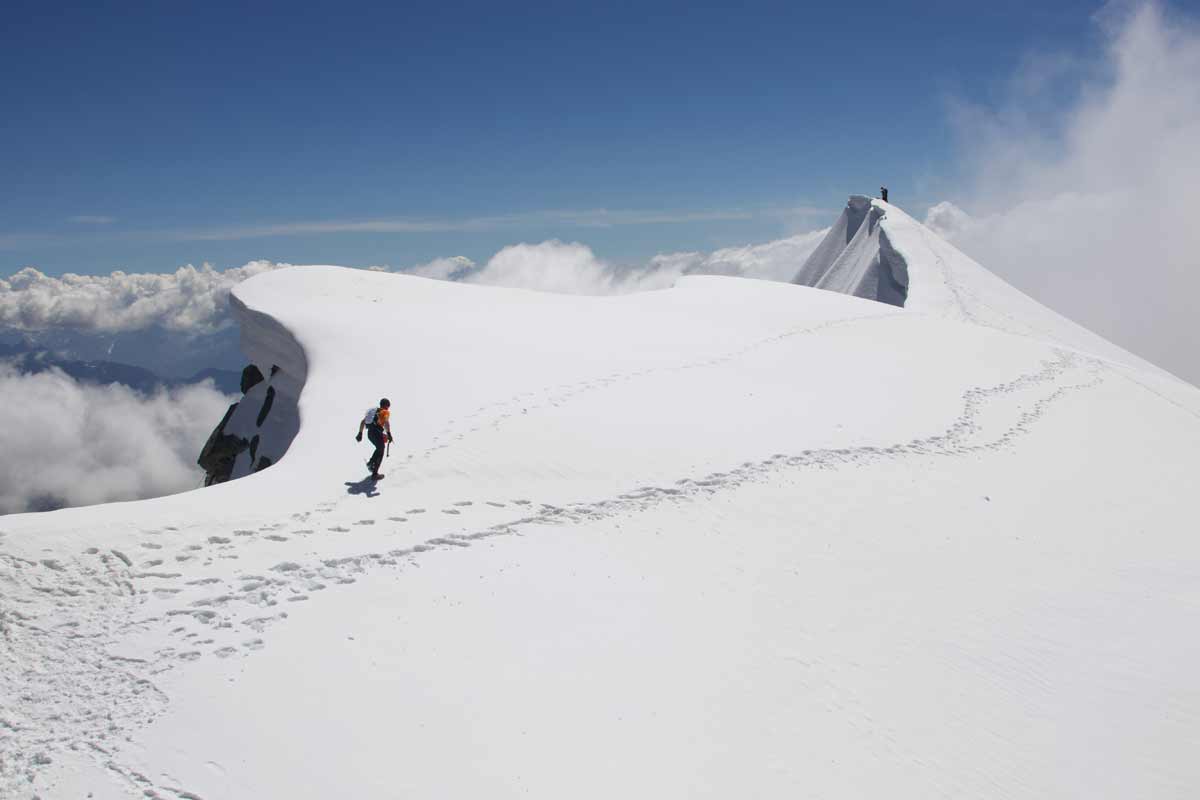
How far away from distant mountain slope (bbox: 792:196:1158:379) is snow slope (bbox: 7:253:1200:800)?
3226cm

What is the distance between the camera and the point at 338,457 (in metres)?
15.4

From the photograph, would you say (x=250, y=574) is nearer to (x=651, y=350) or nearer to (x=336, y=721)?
(x=336, y=721)

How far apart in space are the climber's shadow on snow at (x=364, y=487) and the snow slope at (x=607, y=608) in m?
0.12

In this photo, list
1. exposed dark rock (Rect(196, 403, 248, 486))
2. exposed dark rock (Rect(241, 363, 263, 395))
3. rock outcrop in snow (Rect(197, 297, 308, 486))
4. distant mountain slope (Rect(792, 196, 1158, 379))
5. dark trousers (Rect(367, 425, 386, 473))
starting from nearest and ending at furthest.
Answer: dark trousers (Rect(367, 425, 386, 473)), rock outcrop in snow (Rect(197, 297, 308, 486)), exposed dark rock (Rect(196, 403, 248, 486)), exposed dark rock (Rect(241, 363, 263, 395)), distant mountain slope (Rect(792, 196, 1158, 379))

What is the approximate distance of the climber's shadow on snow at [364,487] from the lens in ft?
44.8

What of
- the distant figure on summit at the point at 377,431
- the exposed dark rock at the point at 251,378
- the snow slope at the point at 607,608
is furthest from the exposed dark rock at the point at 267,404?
the distant figure on summit at the point at 377,431

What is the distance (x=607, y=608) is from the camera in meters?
10.8

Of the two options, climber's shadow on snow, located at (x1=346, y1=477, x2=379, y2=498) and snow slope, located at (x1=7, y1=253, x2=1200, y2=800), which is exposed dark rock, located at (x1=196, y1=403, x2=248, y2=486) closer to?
snow slope, located at (x1=7, y1=253, x2=1200, y2=800)

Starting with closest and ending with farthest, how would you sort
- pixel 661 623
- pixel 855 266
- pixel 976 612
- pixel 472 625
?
1. pixel 472 625
2. pixel 661 623
3. pixel 976 612
4. pixel 855 266

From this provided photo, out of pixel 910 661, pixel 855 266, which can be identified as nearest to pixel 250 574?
pixel 910 661

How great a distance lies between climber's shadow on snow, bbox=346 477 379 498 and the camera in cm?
1366

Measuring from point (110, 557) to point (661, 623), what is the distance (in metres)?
8.08

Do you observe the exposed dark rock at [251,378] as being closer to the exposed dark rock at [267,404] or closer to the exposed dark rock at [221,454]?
the exposed dark rock at [221,454]

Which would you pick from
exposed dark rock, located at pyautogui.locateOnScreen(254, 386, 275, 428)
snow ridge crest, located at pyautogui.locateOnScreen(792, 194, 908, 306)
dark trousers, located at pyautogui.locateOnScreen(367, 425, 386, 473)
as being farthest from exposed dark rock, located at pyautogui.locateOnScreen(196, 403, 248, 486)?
snow ridge crest, located at pyautogui.locateOnScreen(792, 194, 908, 306)
